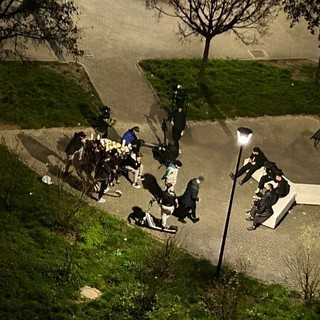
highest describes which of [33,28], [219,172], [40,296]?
[33,28]

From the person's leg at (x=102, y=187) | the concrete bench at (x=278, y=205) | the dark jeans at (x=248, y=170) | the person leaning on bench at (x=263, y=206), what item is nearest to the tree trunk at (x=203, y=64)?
the concrete bench at (x=278, y=205)

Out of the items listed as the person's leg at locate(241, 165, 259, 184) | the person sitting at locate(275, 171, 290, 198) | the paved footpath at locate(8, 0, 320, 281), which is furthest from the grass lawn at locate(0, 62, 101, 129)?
the person sitting at locate(275, 171, 290, 198)

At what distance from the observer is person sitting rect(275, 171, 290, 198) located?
24297 mm

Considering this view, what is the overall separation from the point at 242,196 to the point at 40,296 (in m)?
8.45

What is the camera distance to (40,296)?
62.1 feet

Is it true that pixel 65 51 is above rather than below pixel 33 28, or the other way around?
above

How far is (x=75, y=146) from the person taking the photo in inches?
938

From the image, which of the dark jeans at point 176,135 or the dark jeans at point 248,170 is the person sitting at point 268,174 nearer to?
the dark jeans at point 248,170

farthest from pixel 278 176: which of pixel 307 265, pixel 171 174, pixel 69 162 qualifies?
pixel 69 162

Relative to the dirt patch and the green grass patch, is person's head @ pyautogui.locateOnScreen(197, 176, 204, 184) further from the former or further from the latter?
the dirt patch

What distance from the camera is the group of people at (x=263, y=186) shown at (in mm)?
23547

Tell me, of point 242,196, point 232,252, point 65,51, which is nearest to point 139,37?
point 65,51

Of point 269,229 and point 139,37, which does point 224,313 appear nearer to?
point 269,229

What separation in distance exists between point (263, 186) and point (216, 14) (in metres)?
9.89
